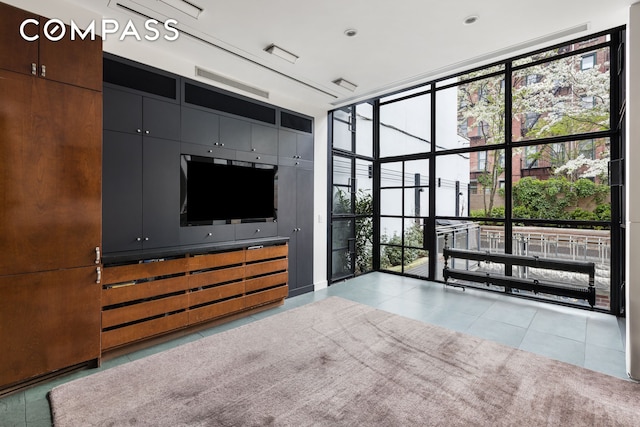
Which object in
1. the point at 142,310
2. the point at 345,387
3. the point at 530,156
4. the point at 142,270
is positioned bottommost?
the point at 345,387

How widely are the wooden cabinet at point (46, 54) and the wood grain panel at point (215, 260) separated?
1.74m

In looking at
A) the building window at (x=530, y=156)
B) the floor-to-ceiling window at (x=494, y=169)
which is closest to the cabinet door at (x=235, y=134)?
the floor-to-ceiling window at (x=494, y=169)

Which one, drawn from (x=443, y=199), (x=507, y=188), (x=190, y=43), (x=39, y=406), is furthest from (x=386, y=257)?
(x=39, y=406)

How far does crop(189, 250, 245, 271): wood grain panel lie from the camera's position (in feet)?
10.5

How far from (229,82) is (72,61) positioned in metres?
1.66

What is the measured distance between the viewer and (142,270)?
281cm

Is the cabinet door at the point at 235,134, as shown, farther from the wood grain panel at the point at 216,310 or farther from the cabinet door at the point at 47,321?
the cabinet door at the point at 47,321

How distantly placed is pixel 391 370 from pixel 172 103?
330cm

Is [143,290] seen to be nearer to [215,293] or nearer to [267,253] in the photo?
[215,293]

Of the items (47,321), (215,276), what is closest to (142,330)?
(47,321)

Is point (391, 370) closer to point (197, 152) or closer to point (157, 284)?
point (157, 284)

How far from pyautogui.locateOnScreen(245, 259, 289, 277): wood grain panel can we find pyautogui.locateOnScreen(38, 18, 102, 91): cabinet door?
89.6 inches

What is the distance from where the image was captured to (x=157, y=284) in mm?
2908

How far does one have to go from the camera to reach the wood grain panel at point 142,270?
2625 millimetres
